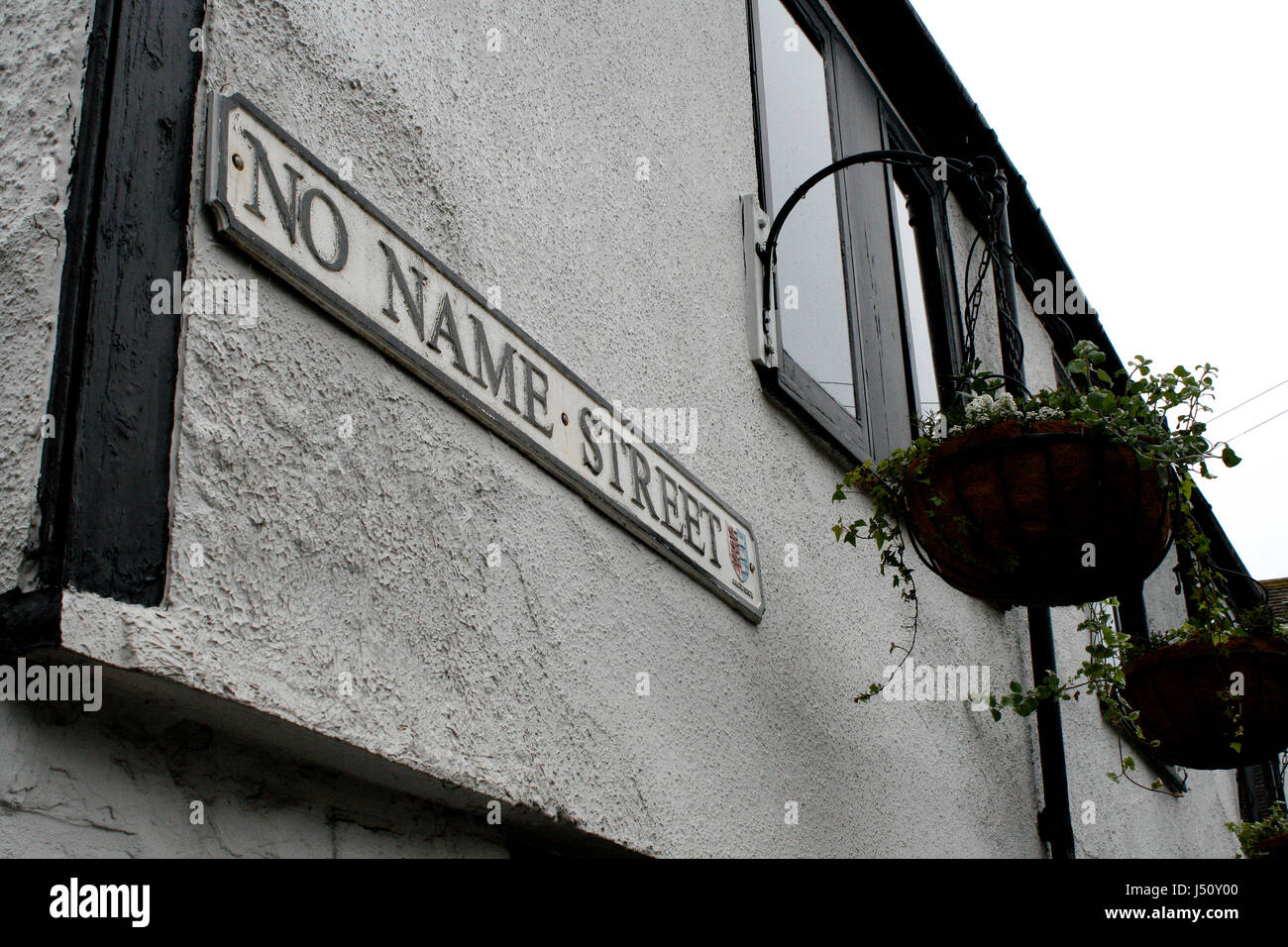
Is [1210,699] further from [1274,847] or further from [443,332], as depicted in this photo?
[443,332]

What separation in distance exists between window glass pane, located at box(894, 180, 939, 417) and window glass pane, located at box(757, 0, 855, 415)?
1.98ft

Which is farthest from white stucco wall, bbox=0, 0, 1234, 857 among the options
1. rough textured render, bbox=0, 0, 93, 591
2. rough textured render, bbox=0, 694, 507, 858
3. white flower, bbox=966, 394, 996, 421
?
white flower, bbox=966, 394, 996, 421

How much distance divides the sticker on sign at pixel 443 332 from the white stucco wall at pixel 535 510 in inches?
1.6

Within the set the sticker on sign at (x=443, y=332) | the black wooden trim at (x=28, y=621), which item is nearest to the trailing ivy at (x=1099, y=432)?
the sticker on sign at (x=443, y=332)

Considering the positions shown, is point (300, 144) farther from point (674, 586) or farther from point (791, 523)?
point (791, 523)

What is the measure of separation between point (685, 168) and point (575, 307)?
2.88ft

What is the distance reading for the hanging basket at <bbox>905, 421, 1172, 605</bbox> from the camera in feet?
9.52

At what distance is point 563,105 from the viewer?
2.91 meters

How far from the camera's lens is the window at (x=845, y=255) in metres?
4.14

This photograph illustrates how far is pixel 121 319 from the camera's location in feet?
5.52

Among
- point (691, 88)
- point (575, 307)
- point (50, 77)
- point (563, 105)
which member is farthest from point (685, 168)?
point (50, 77)

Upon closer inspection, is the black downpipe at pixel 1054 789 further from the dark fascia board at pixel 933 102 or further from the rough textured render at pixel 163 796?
the rough textured render at pixel 163 796

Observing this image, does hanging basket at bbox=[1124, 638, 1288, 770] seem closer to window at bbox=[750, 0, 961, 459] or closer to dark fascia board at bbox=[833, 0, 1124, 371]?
window at bbox=[750, 0, 961, 459]
